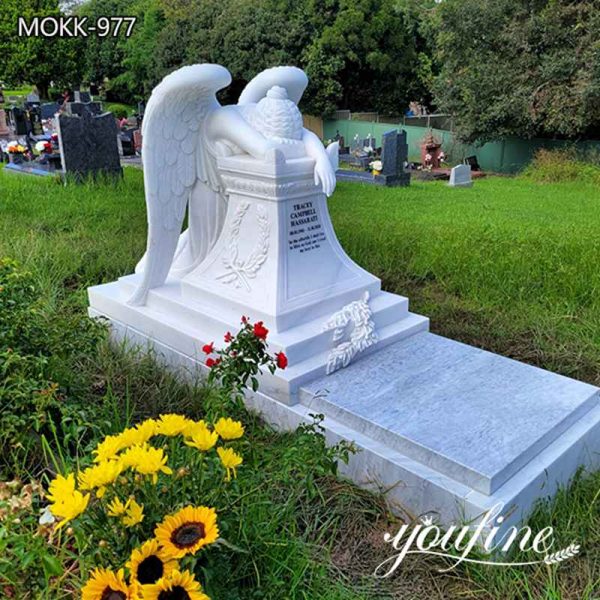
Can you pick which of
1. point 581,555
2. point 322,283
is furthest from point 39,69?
point 581,555

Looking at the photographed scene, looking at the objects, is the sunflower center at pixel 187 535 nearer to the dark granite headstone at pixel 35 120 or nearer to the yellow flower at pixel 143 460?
the yellow flower at pixel 143 460

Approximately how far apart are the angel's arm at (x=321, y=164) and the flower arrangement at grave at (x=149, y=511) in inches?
67.6

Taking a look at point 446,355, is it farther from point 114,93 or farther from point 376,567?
point 114,93

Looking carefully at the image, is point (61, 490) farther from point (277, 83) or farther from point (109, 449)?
point (277, 83)

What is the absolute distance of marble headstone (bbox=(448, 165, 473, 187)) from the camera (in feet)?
44.4

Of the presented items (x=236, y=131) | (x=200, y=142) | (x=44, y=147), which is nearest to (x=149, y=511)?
(x=236, y=131)

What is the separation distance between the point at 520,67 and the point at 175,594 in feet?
55.7

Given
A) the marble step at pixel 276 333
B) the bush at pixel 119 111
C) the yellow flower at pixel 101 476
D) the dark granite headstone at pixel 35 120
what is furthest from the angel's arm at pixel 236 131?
the bush at pixel 119 111

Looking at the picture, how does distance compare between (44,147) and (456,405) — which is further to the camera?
(44,147)

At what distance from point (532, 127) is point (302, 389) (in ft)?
50.9

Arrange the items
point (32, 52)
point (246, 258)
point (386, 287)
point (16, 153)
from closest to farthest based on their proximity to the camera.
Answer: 1. point (246, 258)
2. point (386, 287)
3. point (16, 153)
4. point (32, 52)

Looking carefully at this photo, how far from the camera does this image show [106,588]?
1.33m

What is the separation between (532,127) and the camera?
53.7 feet

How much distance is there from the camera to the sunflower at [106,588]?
132cm
